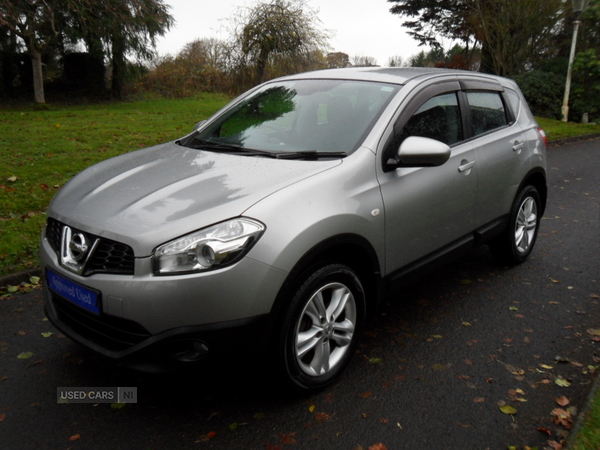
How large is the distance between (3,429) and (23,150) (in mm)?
8182

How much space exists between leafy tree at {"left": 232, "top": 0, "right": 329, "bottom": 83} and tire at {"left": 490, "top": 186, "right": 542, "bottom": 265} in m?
15.5

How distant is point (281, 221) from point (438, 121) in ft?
6.15

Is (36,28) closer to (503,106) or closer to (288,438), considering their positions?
(503,106)

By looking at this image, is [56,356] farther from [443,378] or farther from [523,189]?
[523,189]

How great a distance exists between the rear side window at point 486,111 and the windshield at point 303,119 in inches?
39.5

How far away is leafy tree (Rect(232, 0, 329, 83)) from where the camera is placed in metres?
19.2

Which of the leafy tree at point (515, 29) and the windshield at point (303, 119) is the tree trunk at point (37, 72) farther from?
the windshield at point (303, 119)

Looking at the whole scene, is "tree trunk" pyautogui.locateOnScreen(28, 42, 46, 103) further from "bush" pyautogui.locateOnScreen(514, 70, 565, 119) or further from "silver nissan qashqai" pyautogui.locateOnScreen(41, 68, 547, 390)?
"silver nissan qashqai" pyautogui.locateOnScreen(41, 68, 547, 390)

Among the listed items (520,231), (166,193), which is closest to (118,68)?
(520,231)

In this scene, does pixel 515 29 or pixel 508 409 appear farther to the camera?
pixel 515 29

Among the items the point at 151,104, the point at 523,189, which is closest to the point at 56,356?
the point at 523,189

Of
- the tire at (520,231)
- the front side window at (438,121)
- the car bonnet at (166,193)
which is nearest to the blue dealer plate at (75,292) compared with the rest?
Answer: the car bonnet at (166,193)

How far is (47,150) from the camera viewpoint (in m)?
10.0

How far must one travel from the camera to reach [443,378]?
342 centimetres
